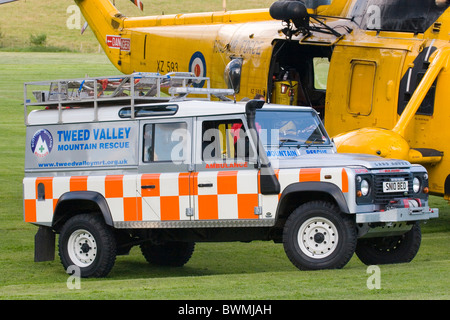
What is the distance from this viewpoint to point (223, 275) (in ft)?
30.8

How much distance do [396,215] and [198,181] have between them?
2.11m

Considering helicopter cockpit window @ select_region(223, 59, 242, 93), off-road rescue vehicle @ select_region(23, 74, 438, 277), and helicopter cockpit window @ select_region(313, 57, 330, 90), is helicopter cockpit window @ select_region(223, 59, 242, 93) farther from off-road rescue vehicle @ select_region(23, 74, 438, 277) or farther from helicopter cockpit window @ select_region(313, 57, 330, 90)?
off-road rescue vehicle @ select_region(23, 74, 438, 277)

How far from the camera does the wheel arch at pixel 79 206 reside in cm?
1022

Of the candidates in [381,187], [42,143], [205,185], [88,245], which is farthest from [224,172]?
[42,143]

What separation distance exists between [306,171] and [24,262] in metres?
4.12

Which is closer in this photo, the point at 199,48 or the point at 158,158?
the point at 158,158

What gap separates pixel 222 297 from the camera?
767 cm

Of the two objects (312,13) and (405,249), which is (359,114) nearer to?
(312,13)

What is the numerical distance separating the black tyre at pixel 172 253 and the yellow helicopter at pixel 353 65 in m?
2.40

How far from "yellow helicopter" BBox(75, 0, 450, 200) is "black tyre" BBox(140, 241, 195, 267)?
240 centimetres

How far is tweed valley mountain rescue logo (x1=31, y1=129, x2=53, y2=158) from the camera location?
1084cm

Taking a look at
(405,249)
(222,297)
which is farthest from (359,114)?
(222,297)

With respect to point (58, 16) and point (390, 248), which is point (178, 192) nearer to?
point (390, 248)
